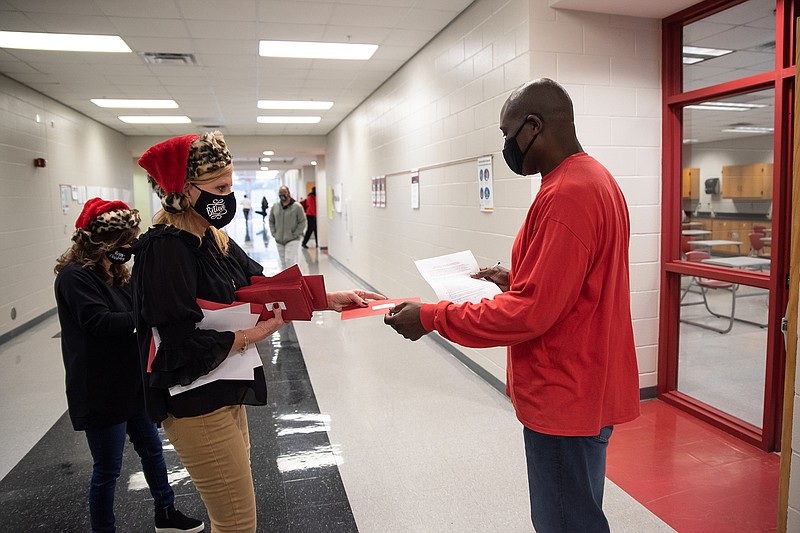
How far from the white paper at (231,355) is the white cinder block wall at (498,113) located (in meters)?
2.33

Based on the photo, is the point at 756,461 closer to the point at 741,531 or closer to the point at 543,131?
the point at 741,531

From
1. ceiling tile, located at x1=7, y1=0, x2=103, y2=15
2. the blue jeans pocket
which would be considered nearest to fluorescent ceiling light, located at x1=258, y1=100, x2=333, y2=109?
ceiling tile, located at x1=7, y1=0, x2=103, y2=15

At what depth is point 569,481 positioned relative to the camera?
1.38 m

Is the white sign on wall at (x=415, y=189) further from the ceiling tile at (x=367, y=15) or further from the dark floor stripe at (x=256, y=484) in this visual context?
the dark floor stripe at (x=256, y=484)

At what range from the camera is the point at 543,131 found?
55.2 inches

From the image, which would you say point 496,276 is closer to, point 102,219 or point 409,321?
point 409,321

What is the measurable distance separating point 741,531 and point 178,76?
675 cm

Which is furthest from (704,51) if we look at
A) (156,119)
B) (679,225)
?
(156,119)

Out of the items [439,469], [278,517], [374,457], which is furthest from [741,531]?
[278,517]

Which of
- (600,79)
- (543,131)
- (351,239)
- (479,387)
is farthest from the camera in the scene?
(351,239)

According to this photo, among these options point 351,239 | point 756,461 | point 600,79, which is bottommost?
point 756,461

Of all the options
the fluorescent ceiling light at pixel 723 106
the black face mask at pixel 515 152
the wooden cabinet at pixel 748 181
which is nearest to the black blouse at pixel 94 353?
the black face mask at pixel 515 152

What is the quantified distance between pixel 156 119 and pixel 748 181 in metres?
9.39

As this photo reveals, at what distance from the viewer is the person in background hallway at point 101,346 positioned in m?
1.99
